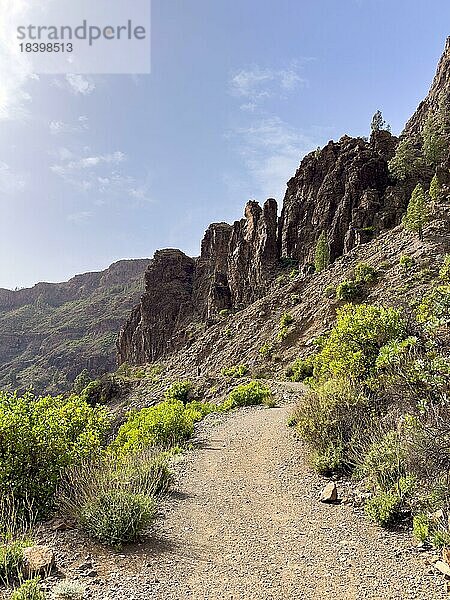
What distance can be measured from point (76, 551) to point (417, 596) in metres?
4.65

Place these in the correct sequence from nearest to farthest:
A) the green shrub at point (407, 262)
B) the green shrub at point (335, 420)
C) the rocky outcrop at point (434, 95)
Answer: the green shrub at point (335, 420) → the green shrub at point (407, 262) → the rocky outcrop at point (434, 95)

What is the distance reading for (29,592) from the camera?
4590mm

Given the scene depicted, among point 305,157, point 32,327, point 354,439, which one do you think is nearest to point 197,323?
point 305,157

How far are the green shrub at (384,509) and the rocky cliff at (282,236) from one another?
142 feet

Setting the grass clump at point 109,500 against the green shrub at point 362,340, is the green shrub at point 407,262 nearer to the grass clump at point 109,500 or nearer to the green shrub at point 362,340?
the green shrub at point 362,340

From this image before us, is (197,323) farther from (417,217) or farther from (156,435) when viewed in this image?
(156,435)

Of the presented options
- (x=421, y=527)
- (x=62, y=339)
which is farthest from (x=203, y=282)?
(x=62, y=339)

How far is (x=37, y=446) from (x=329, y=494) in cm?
582

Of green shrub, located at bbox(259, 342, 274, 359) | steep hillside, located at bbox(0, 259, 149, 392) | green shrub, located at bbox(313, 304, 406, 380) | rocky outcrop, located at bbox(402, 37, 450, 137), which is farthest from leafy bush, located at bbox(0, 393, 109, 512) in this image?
steep hillside, located at bbox(0, 259, 149, 392)

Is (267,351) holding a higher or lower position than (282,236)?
lower

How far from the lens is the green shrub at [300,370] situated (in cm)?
2947

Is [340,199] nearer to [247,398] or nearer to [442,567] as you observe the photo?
[247,398]

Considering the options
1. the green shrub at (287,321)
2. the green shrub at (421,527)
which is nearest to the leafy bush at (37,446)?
the green shrub at (421,527)

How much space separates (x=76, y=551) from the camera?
19.7ft
